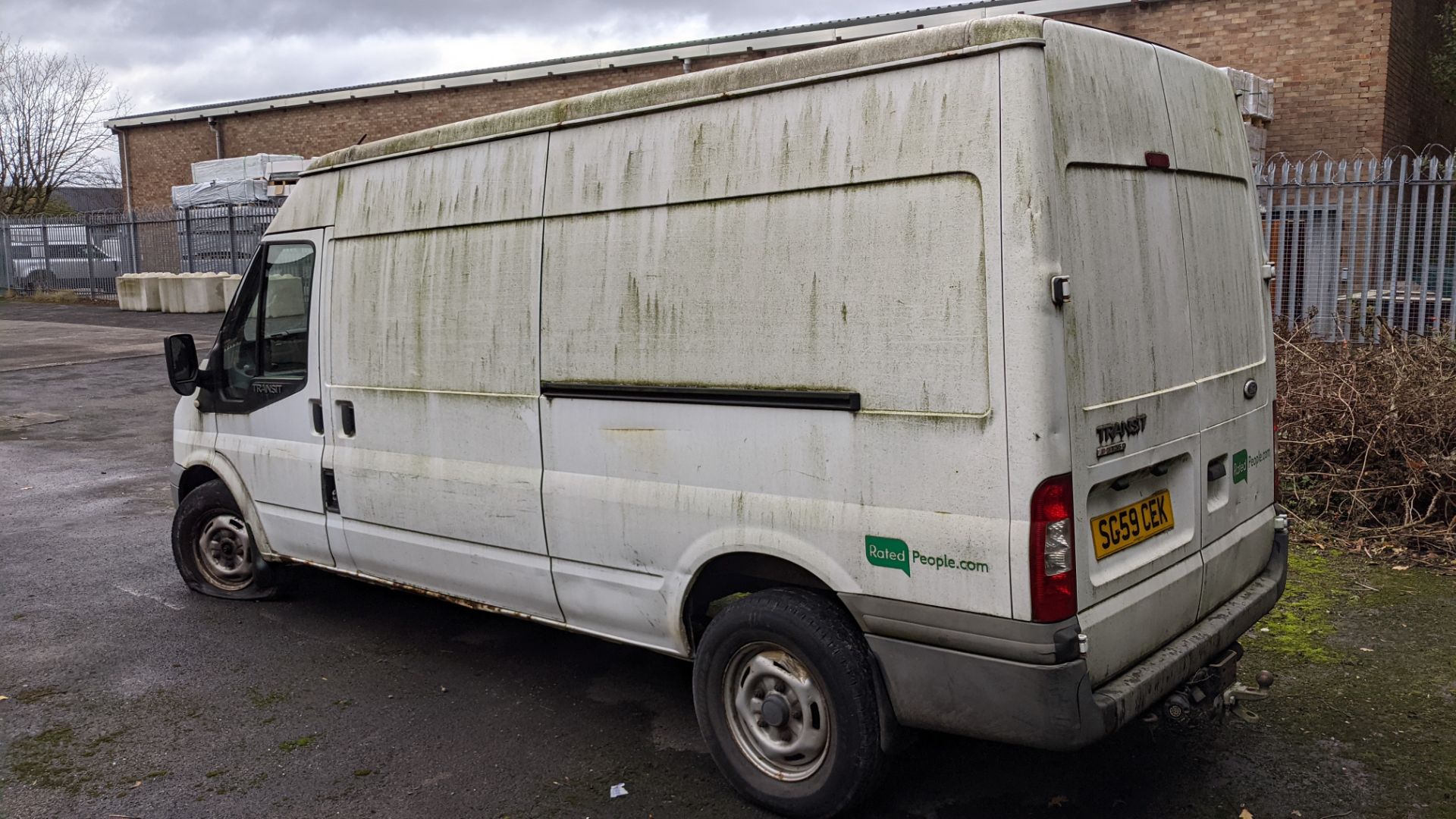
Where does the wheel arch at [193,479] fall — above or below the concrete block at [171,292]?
below

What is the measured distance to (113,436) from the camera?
37.2ft

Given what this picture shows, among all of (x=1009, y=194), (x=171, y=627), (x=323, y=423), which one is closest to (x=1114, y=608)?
(x=1009, y=194)

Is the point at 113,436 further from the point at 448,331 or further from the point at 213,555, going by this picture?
the point at 448,331

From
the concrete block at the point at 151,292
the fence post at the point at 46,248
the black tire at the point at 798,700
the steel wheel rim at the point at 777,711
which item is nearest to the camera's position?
the black tire at the point at 798,700

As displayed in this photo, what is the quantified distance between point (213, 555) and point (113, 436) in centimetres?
628

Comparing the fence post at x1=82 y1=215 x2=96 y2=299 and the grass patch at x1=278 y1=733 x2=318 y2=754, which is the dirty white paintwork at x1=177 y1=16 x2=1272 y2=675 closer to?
the grass patch at x1=278 y1=733 x2=318 y2=754

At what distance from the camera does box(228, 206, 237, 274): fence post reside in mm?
24172

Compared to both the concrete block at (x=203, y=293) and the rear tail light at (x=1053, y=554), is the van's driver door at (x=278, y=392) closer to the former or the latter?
the rear tail light at (x=1053, y=554)

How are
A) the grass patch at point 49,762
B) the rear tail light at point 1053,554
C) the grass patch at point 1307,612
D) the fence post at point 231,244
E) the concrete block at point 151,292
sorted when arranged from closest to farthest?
the rear tail light at point 1053,554, the grass patch at point 49,762, the grass patch at point 1307,612, the fence post at point 231,244, the concrete block at point 151,292

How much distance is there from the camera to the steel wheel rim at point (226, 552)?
5922 millimetres

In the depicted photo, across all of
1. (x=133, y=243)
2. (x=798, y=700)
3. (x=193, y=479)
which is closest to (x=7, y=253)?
(x=133, y=243)

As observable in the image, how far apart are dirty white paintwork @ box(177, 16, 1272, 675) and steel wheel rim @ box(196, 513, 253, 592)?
1.58 meters

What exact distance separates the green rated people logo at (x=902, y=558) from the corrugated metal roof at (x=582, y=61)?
1659 cm

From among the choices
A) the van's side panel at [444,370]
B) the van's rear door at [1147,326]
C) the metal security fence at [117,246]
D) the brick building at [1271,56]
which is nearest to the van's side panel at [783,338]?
the van's side panel at [444,370]
